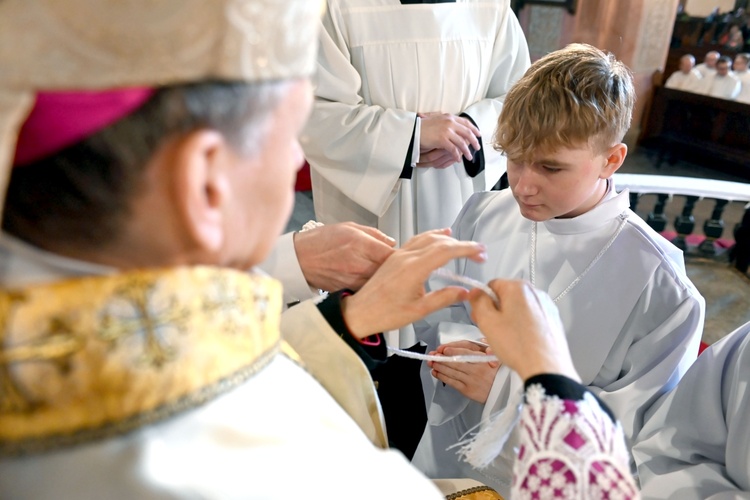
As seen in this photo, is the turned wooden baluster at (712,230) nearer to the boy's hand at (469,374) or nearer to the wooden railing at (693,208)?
the wooden railing at (693,208)

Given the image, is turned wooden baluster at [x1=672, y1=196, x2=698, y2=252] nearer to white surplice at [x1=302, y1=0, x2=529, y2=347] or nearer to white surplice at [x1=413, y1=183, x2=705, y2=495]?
white surplice at [x1=302, y1=0, x2=529, y2=347]

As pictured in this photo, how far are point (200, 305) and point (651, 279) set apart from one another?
56.2 inches

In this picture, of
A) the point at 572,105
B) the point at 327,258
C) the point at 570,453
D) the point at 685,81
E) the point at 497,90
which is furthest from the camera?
the point at 685,81

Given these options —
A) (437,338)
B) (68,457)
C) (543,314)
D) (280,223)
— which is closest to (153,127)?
(280,223)

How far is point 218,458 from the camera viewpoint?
24.7 inches

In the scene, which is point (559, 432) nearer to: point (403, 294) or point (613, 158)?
point (403, 294)

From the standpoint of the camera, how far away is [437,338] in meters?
1.95

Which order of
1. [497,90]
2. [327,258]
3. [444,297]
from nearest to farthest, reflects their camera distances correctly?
[444,297] → [327,258] → [497,90]

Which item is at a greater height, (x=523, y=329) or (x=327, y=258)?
(x=523, y=329)

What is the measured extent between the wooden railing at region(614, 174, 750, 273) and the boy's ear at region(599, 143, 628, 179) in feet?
4.96

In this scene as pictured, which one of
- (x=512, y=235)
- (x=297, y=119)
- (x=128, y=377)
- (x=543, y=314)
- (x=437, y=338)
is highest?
(x=297, y=119)

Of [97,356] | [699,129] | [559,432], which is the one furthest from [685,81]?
[97,356]

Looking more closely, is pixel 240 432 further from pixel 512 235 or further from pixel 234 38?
pixel 512 235

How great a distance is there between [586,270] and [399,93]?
3.65 ft
